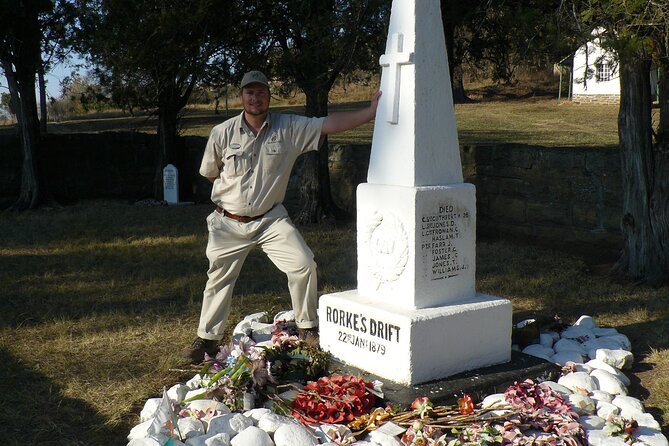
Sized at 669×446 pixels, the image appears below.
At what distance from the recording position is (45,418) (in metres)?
4.52

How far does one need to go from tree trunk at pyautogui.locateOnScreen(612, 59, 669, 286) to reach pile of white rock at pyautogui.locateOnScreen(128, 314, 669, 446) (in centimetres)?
249

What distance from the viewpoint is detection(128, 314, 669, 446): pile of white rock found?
3908 mm

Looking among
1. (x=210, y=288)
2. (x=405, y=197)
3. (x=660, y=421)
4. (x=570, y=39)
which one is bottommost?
(x=660, y=421)

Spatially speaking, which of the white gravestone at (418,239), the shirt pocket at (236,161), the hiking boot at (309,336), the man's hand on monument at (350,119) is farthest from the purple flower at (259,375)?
the man's hand on monument at (350,119)

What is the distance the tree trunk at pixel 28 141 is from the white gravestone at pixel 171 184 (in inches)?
81.5

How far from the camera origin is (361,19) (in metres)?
8.40

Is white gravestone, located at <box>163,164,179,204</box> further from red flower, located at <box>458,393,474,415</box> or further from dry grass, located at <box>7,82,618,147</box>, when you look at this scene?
red flower, located at <box>458,393,474,415</box>

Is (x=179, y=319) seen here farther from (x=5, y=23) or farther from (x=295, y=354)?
(x=5, y=23)

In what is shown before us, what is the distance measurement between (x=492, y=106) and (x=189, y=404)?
22.5 m

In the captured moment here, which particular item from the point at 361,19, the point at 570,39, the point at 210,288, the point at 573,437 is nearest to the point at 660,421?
the point at 573,437

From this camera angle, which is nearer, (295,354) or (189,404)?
(189,404)

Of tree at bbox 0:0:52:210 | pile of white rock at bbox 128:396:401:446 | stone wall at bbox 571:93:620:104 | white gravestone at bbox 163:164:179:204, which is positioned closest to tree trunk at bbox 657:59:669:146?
pile of white rock at bbox 128:396:401:446

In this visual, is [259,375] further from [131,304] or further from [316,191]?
[316,191]

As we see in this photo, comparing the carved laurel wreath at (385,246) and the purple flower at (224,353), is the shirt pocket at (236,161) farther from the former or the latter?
the purple flower at (224,353)
